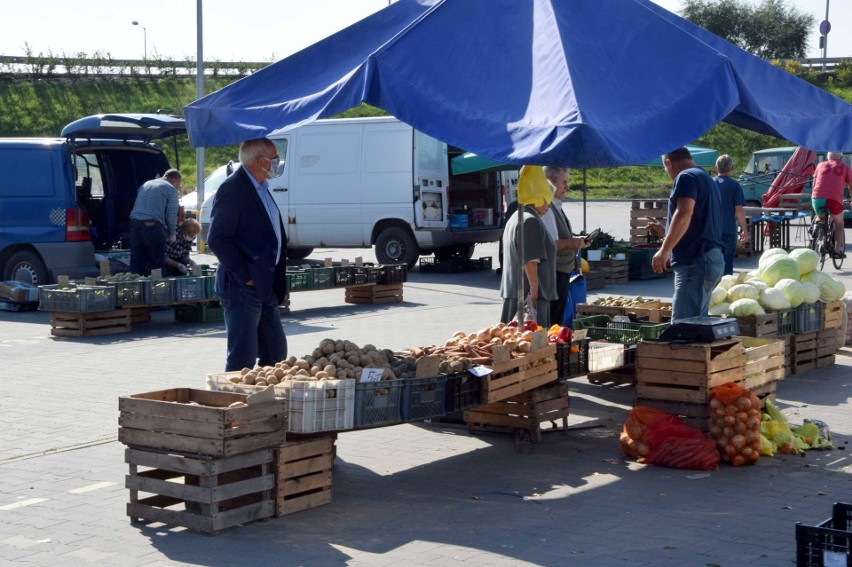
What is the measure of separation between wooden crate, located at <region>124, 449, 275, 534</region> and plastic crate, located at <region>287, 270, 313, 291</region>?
8946 millimetres

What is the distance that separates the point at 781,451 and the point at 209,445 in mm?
4125

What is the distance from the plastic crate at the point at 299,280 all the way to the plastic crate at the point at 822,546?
35.9 ft

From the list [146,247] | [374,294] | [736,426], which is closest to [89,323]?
[146,247]

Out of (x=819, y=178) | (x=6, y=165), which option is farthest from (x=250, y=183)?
(x=819, y=178)

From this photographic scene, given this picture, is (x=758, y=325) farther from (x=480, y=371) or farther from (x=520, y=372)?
(x=480, y=371)

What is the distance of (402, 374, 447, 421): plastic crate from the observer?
272 inches

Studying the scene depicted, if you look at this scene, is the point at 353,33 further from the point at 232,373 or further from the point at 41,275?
the point at 41,275

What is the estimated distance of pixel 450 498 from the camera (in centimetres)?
702

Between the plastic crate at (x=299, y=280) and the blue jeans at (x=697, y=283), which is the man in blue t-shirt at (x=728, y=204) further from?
the plastic crate at (x=299, y=280)

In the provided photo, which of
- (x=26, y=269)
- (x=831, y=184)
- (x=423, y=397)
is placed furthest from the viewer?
(x=831, y=184)

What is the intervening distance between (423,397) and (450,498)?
622 mm

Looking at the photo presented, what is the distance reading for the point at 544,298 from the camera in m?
9.43

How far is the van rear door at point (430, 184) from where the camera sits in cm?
1961

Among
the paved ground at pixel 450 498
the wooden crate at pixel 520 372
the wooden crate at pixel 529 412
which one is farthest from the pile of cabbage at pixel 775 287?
the wooden crate at pixel 520 372
